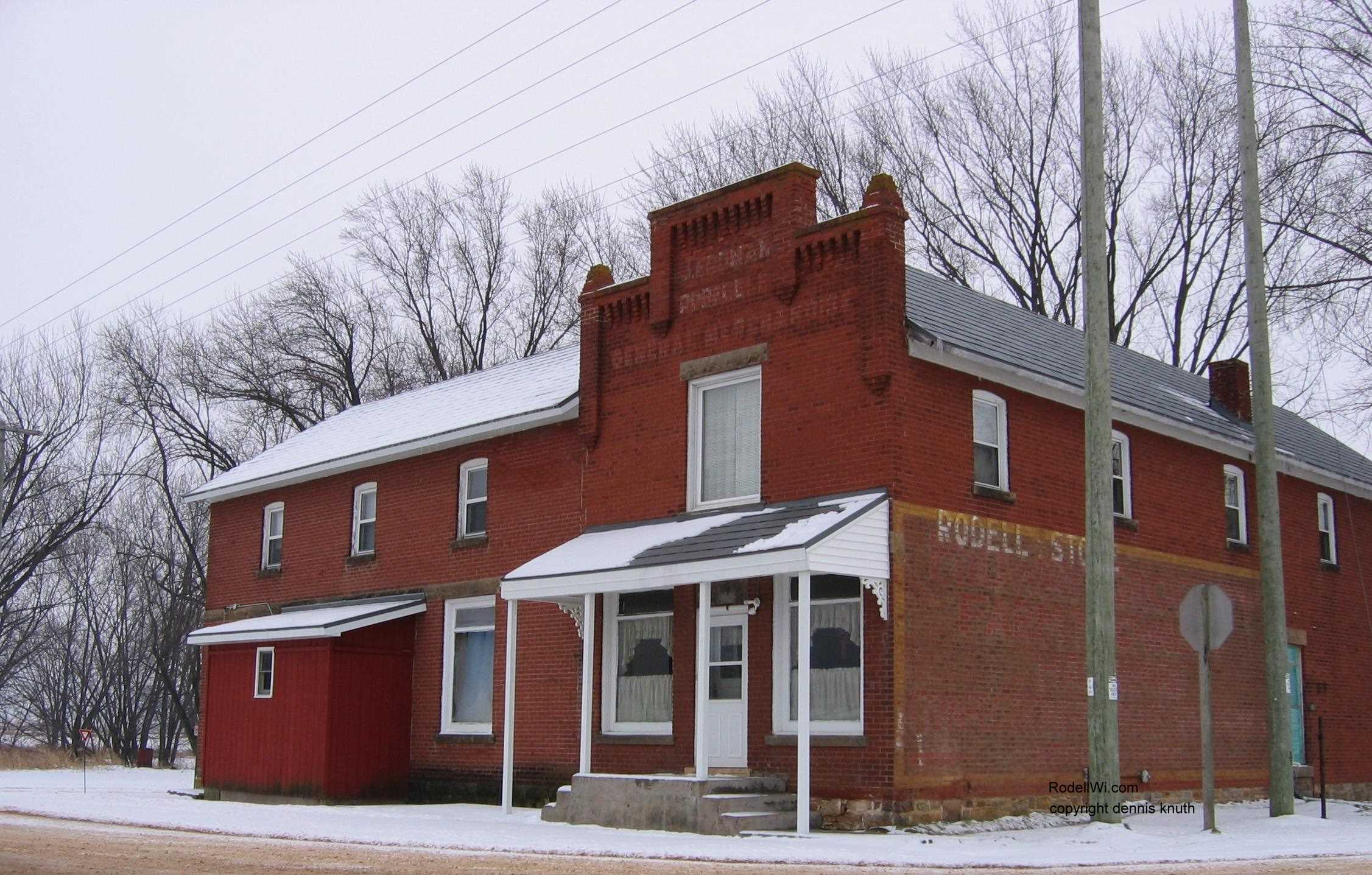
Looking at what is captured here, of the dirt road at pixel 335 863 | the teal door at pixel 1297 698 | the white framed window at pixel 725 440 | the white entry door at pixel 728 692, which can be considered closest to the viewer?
the dirt road at pixel 335 863

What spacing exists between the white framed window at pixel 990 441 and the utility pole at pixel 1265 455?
3.31 metres

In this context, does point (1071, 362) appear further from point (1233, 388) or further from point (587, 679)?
point (587, 679)

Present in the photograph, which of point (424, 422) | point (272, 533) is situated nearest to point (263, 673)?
point (272, 533)

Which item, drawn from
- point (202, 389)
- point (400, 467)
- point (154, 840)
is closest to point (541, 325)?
point (202, 389)

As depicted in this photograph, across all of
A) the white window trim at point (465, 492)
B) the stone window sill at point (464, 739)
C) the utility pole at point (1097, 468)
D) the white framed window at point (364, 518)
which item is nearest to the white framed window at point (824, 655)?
the utility pole at point (1097, 468)

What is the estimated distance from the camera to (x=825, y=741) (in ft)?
58.6

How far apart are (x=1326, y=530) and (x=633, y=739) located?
1488 cm

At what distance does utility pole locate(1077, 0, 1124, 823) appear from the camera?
619 inches

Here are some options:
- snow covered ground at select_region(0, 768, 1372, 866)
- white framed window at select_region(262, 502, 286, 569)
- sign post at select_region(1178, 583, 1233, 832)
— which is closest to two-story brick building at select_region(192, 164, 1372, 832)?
snow covered ground at select_region(0, 768, 1372, 866)

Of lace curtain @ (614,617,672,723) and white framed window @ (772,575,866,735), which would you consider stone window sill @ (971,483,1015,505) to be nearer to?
white framed window @ (772,575,866,735)

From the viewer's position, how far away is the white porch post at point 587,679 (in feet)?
64.0

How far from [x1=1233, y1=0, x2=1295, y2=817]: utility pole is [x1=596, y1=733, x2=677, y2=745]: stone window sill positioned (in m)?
8.00

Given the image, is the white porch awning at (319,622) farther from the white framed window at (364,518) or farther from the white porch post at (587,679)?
the white porch post at (587,679)

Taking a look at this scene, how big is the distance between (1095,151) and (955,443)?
437 centimetres
